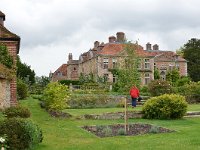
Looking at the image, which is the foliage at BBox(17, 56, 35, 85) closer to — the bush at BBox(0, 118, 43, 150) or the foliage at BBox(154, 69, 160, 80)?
the foliage at BBox(154, 69, 160, 80)

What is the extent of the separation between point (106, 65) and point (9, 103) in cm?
5196

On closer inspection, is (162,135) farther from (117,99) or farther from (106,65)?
(106,65)

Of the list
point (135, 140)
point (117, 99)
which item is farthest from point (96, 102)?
point (135, 140)

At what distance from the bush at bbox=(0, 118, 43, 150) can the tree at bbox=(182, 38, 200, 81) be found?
7862cm

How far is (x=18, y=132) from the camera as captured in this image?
1105cm

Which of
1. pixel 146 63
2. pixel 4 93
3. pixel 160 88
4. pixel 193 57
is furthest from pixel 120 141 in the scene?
pixel 193 57

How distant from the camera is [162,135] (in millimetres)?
14930

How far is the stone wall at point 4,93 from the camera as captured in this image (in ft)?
53.7

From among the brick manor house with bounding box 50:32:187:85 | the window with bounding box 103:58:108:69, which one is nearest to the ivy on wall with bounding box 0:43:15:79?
the brick manor house with bounding box 50:32:187:85

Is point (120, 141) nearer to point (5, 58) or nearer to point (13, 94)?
point (13, 94)

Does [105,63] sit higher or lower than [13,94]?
higher

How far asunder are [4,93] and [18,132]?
6192 millimetres

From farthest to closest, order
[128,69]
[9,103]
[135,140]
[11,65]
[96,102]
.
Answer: [128,69] → [96,102] → [11,65] → [9,103] → [135,140]

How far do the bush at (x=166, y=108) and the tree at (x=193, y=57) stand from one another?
6519cm
